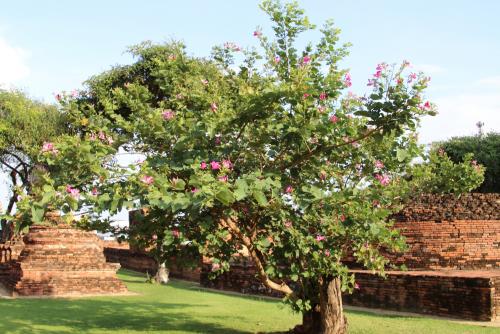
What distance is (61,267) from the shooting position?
1536 centimetres

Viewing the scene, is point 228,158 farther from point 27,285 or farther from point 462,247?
point 27,285

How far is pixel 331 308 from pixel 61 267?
9254mm

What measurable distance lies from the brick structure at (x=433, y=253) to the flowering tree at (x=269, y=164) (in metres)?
3.95

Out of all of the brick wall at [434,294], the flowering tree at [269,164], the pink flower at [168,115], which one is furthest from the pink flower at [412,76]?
Answer: the brick wall at [434,294]

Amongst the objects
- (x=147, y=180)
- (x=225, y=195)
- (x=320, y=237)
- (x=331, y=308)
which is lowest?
(x=331, y=308)

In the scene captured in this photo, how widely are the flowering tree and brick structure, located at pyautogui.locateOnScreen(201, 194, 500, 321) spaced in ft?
13.0

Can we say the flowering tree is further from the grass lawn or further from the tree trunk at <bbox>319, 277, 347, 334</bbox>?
the grass lawn

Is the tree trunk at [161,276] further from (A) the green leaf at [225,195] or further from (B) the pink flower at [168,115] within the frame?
(A) the green leaf at [225,195]

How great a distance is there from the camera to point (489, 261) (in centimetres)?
1412

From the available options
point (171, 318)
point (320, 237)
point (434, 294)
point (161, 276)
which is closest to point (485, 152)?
point (161, 276)

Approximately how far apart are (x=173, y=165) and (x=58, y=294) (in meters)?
10.0

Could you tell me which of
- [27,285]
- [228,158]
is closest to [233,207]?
[228,158]

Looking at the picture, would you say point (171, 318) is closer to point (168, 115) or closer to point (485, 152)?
point (168, 115)

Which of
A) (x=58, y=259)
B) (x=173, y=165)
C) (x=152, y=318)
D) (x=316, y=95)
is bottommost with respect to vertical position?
(x=152, y=318)
